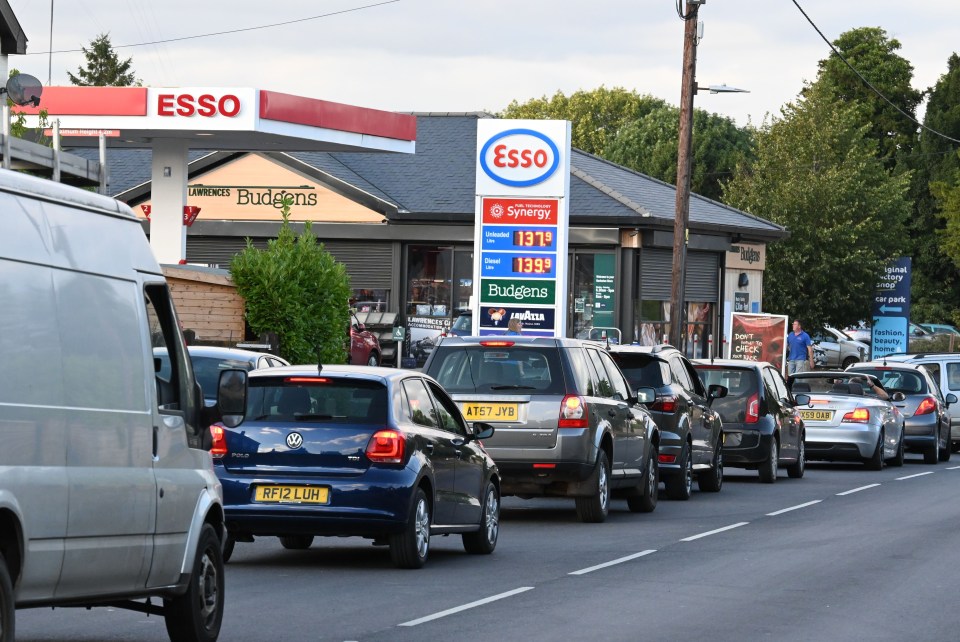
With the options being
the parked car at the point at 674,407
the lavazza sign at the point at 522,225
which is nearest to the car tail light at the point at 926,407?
the lavazza sign at the point at 522,225

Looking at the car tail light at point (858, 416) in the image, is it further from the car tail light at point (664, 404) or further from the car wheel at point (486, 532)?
the car wheel at point (486, 532)

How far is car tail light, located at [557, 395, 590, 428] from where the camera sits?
Result: 1638 centimetres

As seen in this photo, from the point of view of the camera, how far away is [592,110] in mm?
108312

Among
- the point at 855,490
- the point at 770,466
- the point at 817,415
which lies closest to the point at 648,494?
the point at 855,490

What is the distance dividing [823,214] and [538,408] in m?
42.3

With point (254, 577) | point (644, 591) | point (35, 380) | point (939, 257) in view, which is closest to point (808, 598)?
point (644, 591)

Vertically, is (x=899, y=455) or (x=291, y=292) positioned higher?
(x=291, y=292)

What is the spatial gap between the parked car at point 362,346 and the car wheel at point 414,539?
84.0 ft

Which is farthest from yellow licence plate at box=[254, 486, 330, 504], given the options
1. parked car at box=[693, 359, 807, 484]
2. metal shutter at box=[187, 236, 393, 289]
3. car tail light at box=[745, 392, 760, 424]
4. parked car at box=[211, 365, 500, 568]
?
metal shutter at box=[187, 236, 393, 289]

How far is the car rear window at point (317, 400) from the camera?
12.7m

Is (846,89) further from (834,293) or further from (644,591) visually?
(644,591)

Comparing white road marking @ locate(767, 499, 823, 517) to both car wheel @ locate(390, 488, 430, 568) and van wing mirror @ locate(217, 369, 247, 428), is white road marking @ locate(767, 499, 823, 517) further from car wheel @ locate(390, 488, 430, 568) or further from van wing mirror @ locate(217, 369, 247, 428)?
van wing mirror @ locate(217, 369, 247, 428)

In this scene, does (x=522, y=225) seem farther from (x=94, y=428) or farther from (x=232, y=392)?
(x=94, y=428)

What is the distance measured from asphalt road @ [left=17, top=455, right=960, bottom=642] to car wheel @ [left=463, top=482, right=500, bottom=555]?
12 cm
